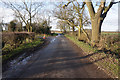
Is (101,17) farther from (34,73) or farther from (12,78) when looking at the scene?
(12,78)

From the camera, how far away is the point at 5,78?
164 inches

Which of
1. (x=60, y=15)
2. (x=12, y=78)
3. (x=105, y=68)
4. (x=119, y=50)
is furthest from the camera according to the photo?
(x=60, y=15)

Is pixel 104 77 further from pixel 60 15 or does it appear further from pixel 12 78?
pixel 60 15

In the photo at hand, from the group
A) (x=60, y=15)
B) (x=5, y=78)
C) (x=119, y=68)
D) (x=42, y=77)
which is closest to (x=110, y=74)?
(x=119, y=68)

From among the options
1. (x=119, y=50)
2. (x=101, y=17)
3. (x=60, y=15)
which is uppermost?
(x=60, y=15)

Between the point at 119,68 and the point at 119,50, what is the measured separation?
4556 millimetres

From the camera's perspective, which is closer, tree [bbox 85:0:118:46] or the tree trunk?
tree [bbox 85:0:118:46]

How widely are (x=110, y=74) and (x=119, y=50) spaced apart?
5.24m

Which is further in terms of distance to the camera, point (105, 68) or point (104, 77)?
point (105, 68)

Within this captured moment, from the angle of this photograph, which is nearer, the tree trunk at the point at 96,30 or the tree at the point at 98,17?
the tree at the point at 98,17

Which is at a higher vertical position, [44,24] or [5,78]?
[44,24]

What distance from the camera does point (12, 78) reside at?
4.13m

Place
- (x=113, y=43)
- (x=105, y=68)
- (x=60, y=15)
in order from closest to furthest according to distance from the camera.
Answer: (x=105, y=68) → (x=113, y=43) → (x=60, y=15)

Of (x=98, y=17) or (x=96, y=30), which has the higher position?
(x=98, y=17)
